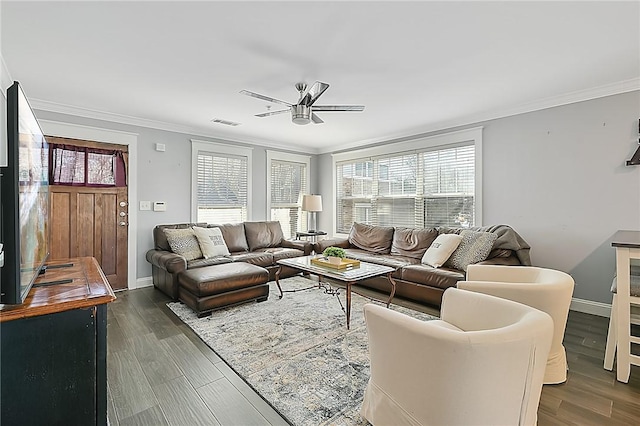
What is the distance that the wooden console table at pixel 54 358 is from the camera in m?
1.14

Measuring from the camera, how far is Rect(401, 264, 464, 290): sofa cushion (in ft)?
11.3

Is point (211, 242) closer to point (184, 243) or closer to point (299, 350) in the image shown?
point (184, 243)

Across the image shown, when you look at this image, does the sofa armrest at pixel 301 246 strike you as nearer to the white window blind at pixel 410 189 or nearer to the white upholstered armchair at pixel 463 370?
the white window blind at pixel 410 189

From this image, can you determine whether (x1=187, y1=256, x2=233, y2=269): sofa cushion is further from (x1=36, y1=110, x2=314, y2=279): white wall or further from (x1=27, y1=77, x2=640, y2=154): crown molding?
(x1=27, y1=77, x2=640, y2=154): crown molding

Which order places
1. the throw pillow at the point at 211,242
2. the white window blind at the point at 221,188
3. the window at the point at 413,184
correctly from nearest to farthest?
the throw pillow at the point at 211,242 < the window at the point at 413,184 < the white window blind at the point at 221,188

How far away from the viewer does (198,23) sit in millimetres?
2137

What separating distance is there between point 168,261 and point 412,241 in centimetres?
333

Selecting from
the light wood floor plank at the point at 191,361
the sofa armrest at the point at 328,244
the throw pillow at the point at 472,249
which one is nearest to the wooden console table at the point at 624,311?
the throw pillow at the point at 472,249

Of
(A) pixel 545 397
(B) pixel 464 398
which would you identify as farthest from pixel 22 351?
(A) pixel 545 397

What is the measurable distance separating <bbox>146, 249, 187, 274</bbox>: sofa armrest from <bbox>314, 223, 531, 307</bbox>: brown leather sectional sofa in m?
2.19

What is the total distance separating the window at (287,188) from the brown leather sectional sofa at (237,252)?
0.68 meters

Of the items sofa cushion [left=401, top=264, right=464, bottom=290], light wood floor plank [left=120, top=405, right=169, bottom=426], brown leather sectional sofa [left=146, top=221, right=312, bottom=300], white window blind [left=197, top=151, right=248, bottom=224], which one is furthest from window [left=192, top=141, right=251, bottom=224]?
light wood floor plank [left=120, top=405, right=169, bottom=426]

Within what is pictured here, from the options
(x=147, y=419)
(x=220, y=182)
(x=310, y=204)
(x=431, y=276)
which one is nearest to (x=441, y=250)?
(x=431, y=276)

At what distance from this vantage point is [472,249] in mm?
3684
